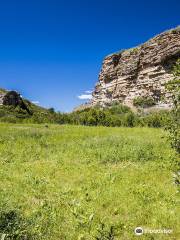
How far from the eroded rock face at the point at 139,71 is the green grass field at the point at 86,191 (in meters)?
42.6

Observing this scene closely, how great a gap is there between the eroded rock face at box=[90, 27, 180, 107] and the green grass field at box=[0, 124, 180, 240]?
140 ft

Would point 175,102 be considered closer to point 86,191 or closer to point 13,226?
point 13,226

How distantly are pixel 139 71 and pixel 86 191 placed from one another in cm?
6620

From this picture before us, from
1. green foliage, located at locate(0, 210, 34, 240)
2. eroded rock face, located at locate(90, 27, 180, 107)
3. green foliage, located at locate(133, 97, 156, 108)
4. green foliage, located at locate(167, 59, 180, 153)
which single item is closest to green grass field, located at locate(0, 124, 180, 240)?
green foliage, located at locate(0, 210, 34, 240)

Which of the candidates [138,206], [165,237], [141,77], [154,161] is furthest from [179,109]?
[141,77]

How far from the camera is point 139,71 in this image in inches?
2985

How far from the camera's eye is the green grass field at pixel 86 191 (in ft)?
27.3

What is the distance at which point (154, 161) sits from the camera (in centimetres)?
1789

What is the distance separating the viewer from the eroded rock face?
222 ft

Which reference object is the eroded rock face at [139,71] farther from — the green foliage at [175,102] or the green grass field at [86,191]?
the green foliage at [175,102]

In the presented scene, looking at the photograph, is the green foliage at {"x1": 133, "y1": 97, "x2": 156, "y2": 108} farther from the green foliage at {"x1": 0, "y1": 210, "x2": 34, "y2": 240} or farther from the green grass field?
the green foliage at {"x1": 0, "y1": 210, "x2": 34, "y2": 240}

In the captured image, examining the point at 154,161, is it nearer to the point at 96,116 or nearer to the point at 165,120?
the point at 165,120

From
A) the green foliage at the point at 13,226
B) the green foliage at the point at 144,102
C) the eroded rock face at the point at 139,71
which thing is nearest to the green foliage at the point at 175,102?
the green foliage at the point at 13,226

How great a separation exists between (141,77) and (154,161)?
58.1 m
